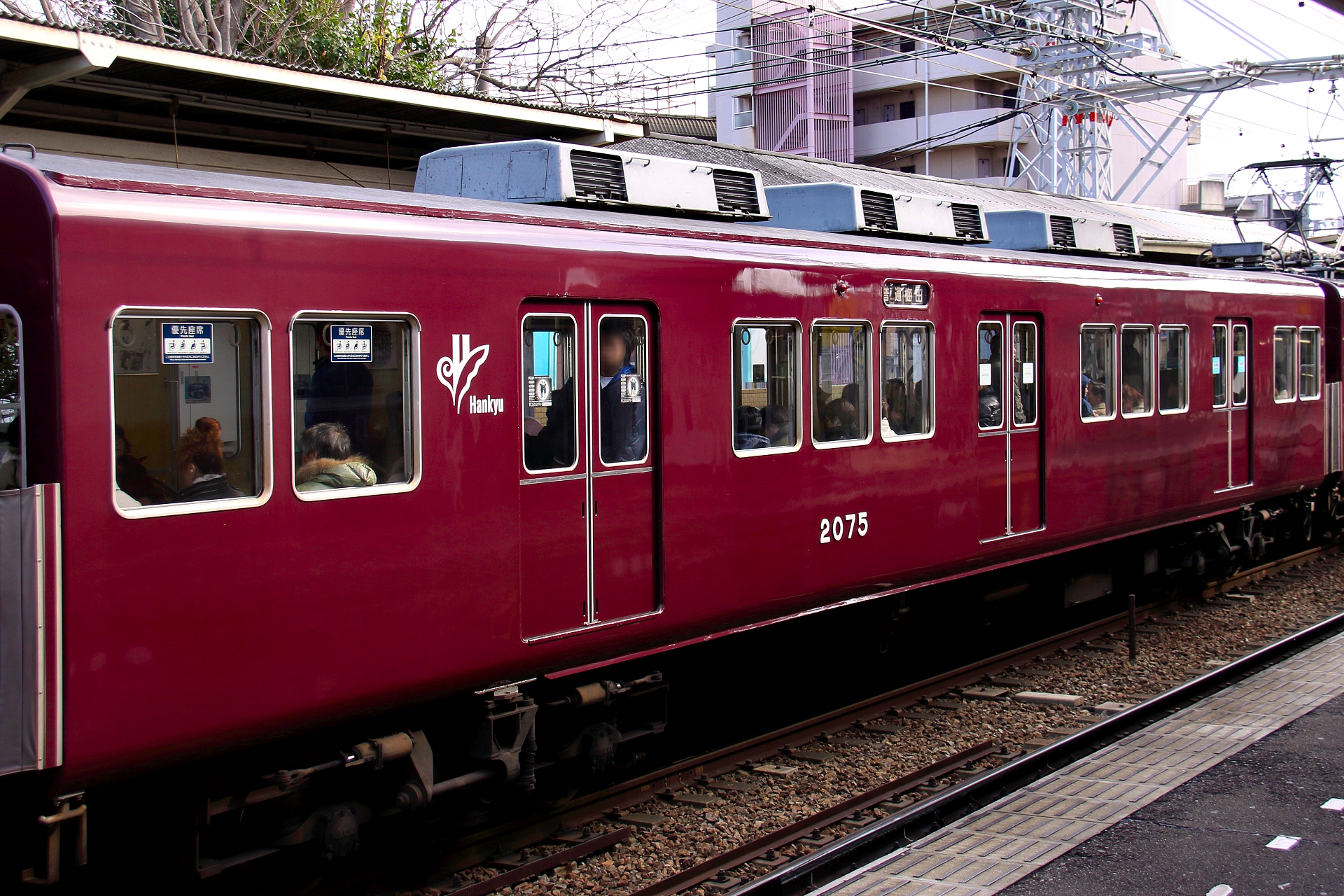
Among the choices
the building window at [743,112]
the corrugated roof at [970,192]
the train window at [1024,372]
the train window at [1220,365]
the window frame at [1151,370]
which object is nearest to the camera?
the train window at [1024,372]

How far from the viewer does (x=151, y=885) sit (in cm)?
473

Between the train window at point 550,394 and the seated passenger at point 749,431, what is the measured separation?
1.17 meters

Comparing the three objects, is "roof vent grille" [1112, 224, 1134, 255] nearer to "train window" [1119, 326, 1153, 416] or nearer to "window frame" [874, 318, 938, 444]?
"train window" [1119, 326, 1153, 416]

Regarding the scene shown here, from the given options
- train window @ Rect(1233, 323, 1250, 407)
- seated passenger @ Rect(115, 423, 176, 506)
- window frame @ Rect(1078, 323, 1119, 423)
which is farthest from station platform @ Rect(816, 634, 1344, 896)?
train window @ Rect(1233, 323, 1250, 407)

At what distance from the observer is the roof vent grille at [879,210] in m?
8.05

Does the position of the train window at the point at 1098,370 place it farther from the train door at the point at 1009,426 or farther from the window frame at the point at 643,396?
the window frame at the point at 643,396

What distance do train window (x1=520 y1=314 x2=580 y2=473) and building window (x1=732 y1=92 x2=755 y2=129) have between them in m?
47.8

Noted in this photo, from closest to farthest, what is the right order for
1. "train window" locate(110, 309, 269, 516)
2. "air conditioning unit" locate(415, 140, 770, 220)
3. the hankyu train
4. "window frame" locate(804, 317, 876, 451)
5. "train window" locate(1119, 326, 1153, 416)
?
the hankyu train, "train window" locate(110, 309, 269, 516), "air conditioning unit" locate(415, 140, 770, 220), "window frame" locate(804, 317, 876, 451), "train window" locate(1119, 326, 1153, 416)

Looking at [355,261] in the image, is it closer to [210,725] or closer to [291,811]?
[210,725]

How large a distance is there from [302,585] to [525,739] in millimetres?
1624

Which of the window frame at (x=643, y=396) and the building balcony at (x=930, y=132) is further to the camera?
the building balcony at (x=930, y=132)

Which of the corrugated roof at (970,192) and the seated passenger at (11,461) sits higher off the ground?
the corrugated roof at (970,192)

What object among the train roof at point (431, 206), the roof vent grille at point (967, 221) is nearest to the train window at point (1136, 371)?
the train roof at point (431, 206)

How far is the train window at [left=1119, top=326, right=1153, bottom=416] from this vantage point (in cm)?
989
